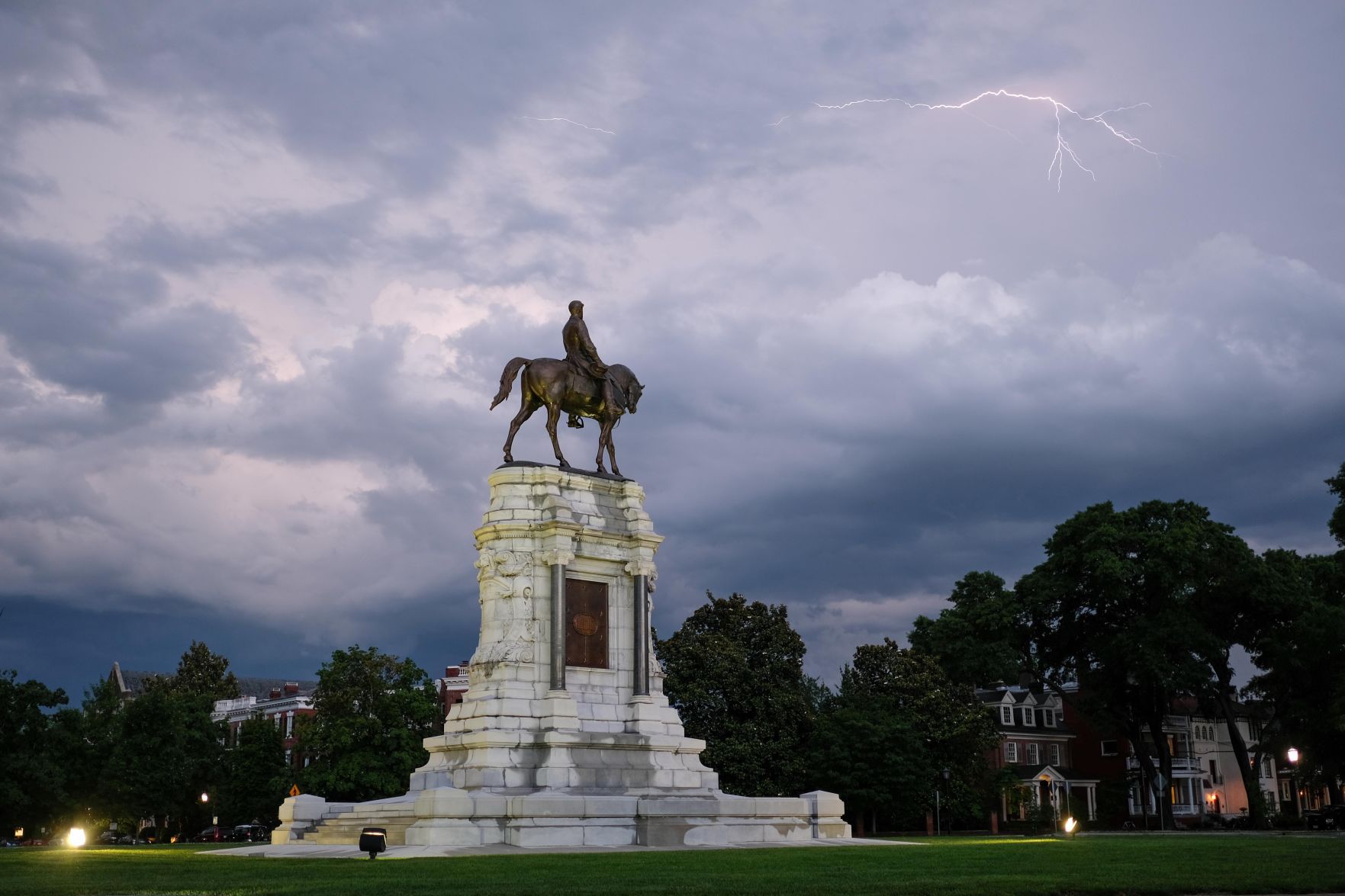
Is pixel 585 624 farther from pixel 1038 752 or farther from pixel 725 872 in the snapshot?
pixel 1038 752

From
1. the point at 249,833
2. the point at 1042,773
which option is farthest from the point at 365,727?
the point at 1042,773

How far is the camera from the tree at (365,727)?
213ft

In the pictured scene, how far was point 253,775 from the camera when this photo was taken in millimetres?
77188

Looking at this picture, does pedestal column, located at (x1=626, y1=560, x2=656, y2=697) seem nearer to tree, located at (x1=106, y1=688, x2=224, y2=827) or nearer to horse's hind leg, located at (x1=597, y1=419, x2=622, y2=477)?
horse's hind leg, located at (x1=597, y1=419, x2=622, y2=477)

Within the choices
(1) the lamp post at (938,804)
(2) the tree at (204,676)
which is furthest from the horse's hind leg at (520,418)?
(2) the tree at (204,676)

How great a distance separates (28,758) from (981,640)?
2177 inches

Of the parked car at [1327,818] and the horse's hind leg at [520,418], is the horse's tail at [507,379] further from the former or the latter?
the parked car at [1327,818]

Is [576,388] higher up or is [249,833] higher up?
[576,388]

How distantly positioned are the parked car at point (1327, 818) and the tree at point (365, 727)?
149 feet

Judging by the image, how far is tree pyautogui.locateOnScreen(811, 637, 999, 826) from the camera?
63.3m

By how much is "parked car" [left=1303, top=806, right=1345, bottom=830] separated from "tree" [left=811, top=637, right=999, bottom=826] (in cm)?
1610

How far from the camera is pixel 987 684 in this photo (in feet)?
261

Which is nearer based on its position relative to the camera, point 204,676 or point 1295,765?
point 1295,765

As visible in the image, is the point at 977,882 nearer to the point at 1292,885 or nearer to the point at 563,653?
the point at 1292,885
